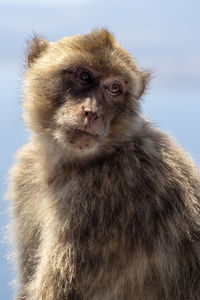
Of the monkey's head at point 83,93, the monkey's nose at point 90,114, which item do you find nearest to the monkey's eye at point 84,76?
the monkey's head at point 83,93

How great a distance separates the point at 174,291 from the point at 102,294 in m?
0.46

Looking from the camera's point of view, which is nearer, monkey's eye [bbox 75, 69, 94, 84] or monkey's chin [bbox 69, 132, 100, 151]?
monkey's chin [bbox 69, 132, 100, 151]

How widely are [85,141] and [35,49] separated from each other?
1010 millimetres

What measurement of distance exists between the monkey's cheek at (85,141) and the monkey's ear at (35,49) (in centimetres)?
90

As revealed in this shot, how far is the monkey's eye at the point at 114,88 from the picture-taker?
3.48 m

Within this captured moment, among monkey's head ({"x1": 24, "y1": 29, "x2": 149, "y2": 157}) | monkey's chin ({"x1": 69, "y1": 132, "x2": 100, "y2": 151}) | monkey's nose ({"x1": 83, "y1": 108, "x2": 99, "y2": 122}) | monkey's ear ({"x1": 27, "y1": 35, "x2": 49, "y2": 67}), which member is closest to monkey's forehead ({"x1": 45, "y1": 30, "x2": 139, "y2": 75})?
monkey's head ({"x1": 24, "y1": 29, "x2": 149, "y2": 157})

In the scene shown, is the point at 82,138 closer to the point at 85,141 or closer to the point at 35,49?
the point at 85,141

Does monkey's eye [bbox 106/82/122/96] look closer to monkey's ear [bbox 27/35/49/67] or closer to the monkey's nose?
the monkey's nose

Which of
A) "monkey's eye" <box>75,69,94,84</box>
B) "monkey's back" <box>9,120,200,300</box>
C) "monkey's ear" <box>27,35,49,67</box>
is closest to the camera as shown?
"monkey's back" <box>9,120,200,300</box>

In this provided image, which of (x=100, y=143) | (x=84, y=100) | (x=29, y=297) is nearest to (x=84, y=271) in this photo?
(x=29, y=297)

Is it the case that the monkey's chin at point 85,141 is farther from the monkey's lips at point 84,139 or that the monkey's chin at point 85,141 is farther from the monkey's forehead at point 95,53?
the monkey's forehead at point 95,53

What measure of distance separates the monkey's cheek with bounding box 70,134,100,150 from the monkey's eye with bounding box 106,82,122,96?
0.43 m

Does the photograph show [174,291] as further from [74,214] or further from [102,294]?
[74,214]

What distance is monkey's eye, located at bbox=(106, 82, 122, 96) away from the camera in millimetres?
3476
